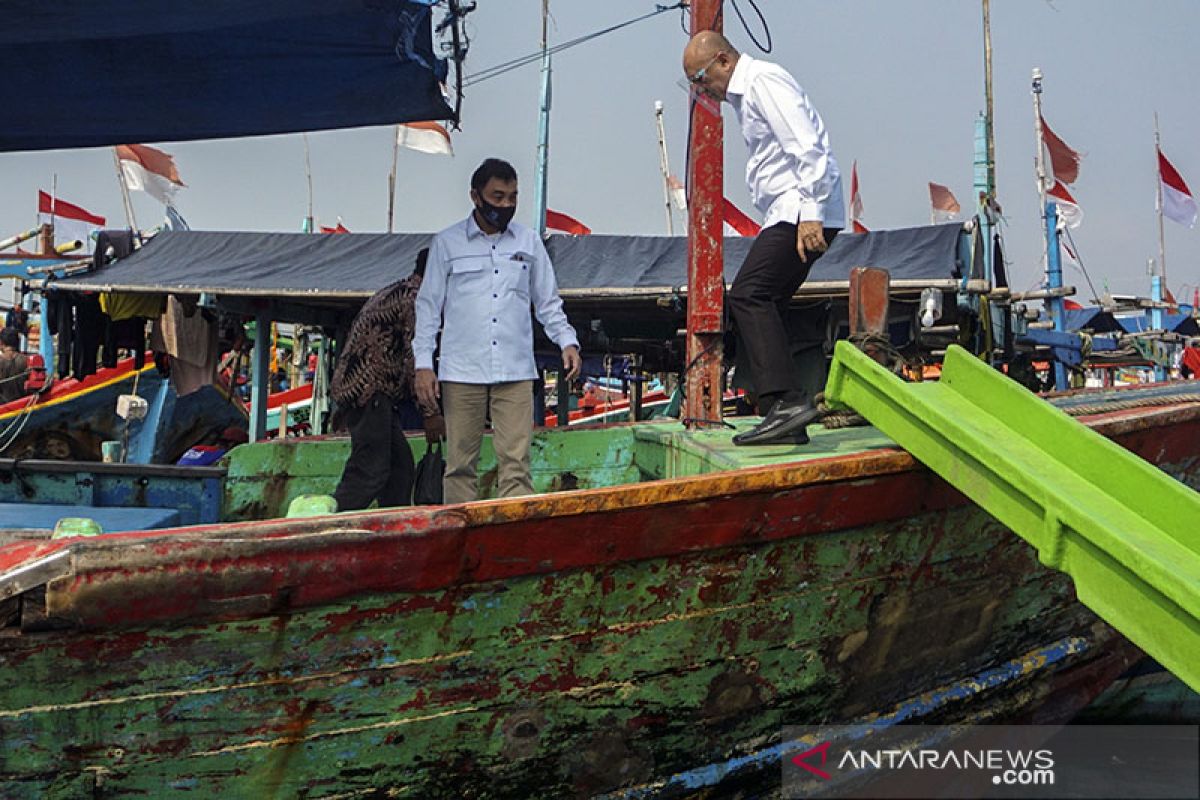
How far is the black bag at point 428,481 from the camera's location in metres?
4.20

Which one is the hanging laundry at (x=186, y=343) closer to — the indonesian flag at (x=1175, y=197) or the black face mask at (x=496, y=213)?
the black face mask at (x=496, y=213)

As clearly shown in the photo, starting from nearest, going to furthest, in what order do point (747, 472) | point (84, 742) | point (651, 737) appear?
point (84, 742)
point (747, 472)
point (651, 737)

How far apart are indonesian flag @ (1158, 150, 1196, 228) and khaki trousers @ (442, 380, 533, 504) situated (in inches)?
790

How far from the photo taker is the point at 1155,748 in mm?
4184

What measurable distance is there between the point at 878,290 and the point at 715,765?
5.36 feet

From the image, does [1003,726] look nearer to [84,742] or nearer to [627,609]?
[627,609]

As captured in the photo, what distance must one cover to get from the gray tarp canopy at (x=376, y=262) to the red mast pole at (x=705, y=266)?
3.97 m

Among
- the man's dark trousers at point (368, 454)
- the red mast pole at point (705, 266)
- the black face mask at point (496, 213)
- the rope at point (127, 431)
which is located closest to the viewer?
the black face mask at point (496, 213)

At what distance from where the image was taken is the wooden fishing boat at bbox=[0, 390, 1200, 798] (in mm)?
2078

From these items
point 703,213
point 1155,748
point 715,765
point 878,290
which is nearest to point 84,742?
point 715,765

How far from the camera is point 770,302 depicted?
10.8 ft

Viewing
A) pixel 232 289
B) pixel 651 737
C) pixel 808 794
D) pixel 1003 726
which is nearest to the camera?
pixel 651 737

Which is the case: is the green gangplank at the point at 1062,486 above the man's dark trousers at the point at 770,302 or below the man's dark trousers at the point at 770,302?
below

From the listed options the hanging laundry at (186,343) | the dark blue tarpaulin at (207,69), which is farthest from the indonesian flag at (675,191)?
the dark blue tarpaulin at (207,69)
